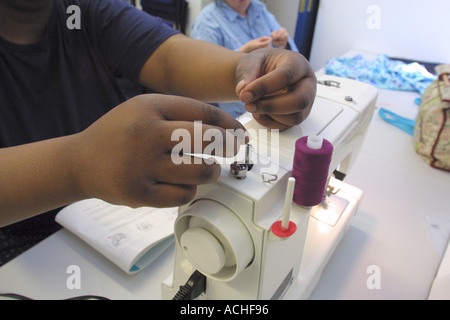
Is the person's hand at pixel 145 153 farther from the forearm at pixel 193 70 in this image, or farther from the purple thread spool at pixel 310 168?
the forearm at pixel 193 70

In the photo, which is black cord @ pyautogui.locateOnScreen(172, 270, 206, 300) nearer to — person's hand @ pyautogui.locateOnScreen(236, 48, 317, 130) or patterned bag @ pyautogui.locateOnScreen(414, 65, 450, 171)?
person's hand @ pyautogui.locateOnScreen(236, 48, 317, 130)

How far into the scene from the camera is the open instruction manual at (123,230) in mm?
606

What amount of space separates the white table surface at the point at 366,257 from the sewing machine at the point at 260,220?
72 mm

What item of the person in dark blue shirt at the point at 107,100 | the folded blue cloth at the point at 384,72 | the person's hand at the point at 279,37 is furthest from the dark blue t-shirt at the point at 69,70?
the folded blue cloth at the point at 384,72

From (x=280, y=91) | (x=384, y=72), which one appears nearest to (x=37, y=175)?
(x=280, y=91)

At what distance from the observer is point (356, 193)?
→ 0.75 m

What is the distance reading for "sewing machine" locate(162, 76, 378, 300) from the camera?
0.39m

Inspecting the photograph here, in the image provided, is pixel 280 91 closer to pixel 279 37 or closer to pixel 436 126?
pixel 436 126

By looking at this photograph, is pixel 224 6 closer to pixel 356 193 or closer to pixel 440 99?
pixel 440 99

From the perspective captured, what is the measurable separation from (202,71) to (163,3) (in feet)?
5.04

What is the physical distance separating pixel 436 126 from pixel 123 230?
0.92 meters

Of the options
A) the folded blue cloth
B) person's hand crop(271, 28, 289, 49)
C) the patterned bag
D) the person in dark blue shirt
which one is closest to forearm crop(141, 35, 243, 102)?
the person in dark blue shirt
